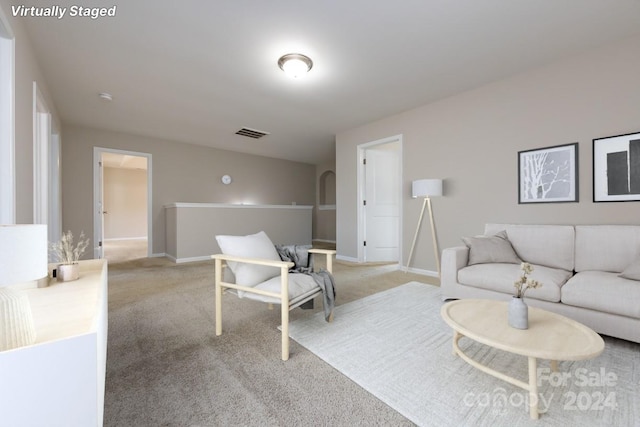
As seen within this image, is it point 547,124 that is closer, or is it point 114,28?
point 114,28

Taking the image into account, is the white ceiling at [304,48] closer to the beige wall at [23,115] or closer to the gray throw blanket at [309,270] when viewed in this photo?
the beige wall at [23,115]

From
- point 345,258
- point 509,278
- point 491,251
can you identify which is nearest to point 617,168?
point 491,251

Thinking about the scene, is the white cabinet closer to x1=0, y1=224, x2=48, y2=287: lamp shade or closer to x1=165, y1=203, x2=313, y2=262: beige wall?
x1=0, y1=224, x2=48, y2=287: lamp shade

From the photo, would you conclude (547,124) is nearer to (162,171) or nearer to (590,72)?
(590,72)

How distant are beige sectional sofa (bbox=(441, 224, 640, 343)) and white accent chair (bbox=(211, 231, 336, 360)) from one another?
151 cm

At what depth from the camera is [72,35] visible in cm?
236

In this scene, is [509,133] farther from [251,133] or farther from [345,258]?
[251,133]

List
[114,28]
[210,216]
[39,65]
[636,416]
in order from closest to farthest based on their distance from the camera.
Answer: [636,416] < [114,28] < [39,65] < [210,216]

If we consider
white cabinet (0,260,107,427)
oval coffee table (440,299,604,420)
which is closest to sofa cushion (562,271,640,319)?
oval coffee table (440,299,604,420)

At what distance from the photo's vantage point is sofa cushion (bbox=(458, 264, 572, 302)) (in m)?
2.05

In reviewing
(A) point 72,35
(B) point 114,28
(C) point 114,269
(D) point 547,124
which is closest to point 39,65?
(A) point 72,35

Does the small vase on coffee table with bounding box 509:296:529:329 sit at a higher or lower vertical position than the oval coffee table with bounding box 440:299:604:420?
higher

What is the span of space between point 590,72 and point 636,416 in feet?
9.83

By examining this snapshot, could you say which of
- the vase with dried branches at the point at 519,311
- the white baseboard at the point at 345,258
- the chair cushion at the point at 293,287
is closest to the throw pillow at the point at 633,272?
the vase with dried branches at the point at 519,311
